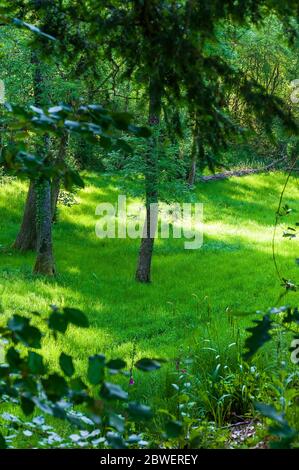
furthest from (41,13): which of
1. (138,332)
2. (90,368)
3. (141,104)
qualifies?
(138,332)

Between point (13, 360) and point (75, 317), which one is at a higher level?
point (75, 317)

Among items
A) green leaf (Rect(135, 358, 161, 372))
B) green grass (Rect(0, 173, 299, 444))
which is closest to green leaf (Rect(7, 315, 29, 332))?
green leaf (Rect(135, 358, 161, 372))

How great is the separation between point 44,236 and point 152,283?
2579 mm

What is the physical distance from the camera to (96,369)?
1887mm

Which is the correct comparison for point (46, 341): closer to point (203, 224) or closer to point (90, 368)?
point (90, 368)

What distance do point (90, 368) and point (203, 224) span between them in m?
17.0

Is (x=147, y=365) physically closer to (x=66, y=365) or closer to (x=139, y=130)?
(x=66, y=365)

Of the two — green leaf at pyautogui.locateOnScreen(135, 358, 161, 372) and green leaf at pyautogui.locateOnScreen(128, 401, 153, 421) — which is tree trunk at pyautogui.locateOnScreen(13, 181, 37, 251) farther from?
green leaf at pyautogui.locateOnScreen(128, 401, 153, 421)

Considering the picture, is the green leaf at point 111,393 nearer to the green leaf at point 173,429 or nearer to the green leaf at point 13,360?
the green leaf at point 173,429

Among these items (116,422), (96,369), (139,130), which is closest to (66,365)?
(96,369)

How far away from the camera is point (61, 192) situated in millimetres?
17219

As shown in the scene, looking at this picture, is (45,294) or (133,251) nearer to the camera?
(45,294)

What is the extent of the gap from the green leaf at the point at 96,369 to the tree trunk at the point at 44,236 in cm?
1135

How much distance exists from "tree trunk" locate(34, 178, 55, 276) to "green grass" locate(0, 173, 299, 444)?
28 cm
